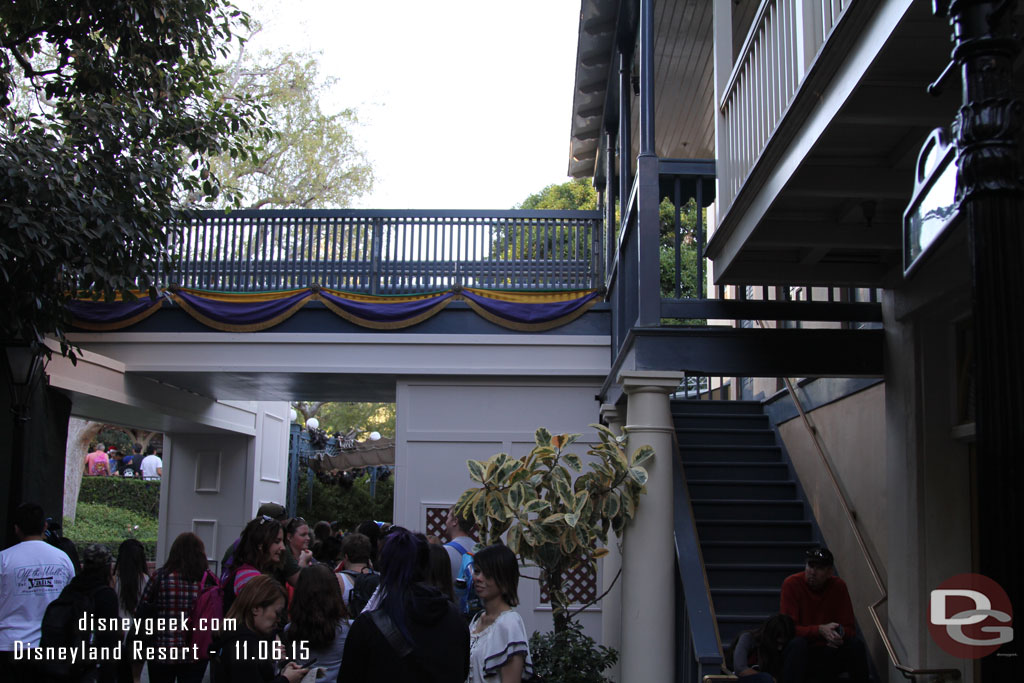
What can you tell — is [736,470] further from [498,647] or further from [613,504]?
[498,647]

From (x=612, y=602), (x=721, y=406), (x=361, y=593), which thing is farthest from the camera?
(x=721, y=406)

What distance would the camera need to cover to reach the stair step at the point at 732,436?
9883 millimetres

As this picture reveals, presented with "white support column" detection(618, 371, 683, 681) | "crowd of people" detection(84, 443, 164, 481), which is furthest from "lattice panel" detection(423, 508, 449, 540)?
"crowd of people" detection(84, 443, 164, 481)

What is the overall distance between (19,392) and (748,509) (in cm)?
730

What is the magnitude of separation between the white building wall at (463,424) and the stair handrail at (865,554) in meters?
2.76

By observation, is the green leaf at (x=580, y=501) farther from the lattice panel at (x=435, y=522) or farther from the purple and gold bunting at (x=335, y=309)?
the purple and gold bunting at (x=335, y=309)

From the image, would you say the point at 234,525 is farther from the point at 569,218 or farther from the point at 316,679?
the point at 316,679

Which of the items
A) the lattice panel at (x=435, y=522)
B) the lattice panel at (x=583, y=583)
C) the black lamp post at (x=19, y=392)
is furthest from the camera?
the lattice panel at (x=435, y=522)

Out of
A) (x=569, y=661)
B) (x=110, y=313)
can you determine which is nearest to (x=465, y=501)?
(x=569, y=661)

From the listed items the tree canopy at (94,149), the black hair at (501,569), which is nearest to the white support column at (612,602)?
the black hair at (501,569)

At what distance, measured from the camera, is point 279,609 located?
153 inches

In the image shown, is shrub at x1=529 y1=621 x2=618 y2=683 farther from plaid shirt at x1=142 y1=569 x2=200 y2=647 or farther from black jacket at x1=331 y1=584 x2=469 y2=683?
black jacket at x1=331 y1=584 x2=469 y2=683

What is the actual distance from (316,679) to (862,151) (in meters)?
3.86

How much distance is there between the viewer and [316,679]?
416 cm
